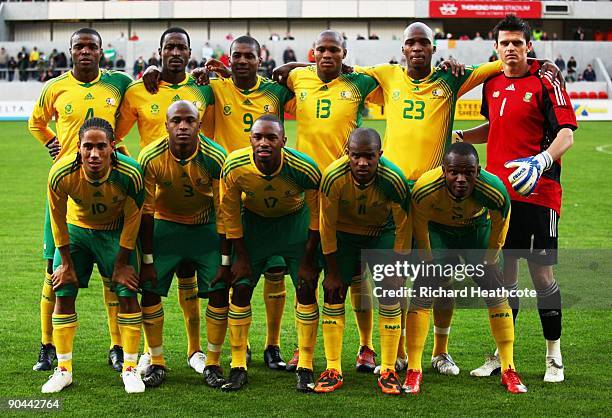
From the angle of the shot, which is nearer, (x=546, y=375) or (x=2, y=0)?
(x=546, y=375)

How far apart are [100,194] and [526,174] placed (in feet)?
9.31

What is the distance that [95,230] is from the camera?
657 centimetres

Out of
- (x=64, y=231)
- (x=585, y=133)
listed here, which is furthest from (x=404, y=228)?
(x=585, y=133)

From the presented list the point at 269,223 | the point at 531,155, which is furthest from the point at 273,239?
the point at 531,155

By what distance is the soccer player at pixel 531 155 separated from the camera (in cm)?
666

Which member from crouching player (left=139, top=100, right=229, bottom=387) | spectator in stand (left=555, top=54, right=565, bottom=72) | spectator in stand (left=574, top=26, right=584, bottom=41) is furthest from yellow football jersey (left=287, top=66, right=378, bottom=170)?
spectator in stand (left=574, top=26, right=584, bottom=41)

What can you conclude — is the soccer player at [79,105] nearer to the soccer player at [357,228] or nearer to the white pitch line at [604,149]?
the soccer player at [357,228]

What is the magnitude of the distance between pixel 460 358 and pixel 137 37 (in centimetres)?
4580

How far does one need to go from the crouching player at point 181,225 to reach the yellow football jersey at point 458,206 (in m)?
1.36

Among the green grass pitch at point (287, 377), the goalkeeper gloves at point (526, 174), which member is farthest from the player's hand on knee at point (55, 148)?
the goalkeeper gloves at point (526, 174)

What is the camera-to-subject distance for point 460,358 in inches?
285

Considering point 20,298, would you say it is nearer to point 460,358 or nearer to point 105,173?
point 105,173

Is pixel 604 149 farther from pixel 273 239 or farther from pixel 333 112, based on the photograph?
pixel 273 239

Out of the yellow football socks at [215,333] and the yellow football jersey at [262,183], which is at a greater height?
the yellow football jersey at [262,183]
